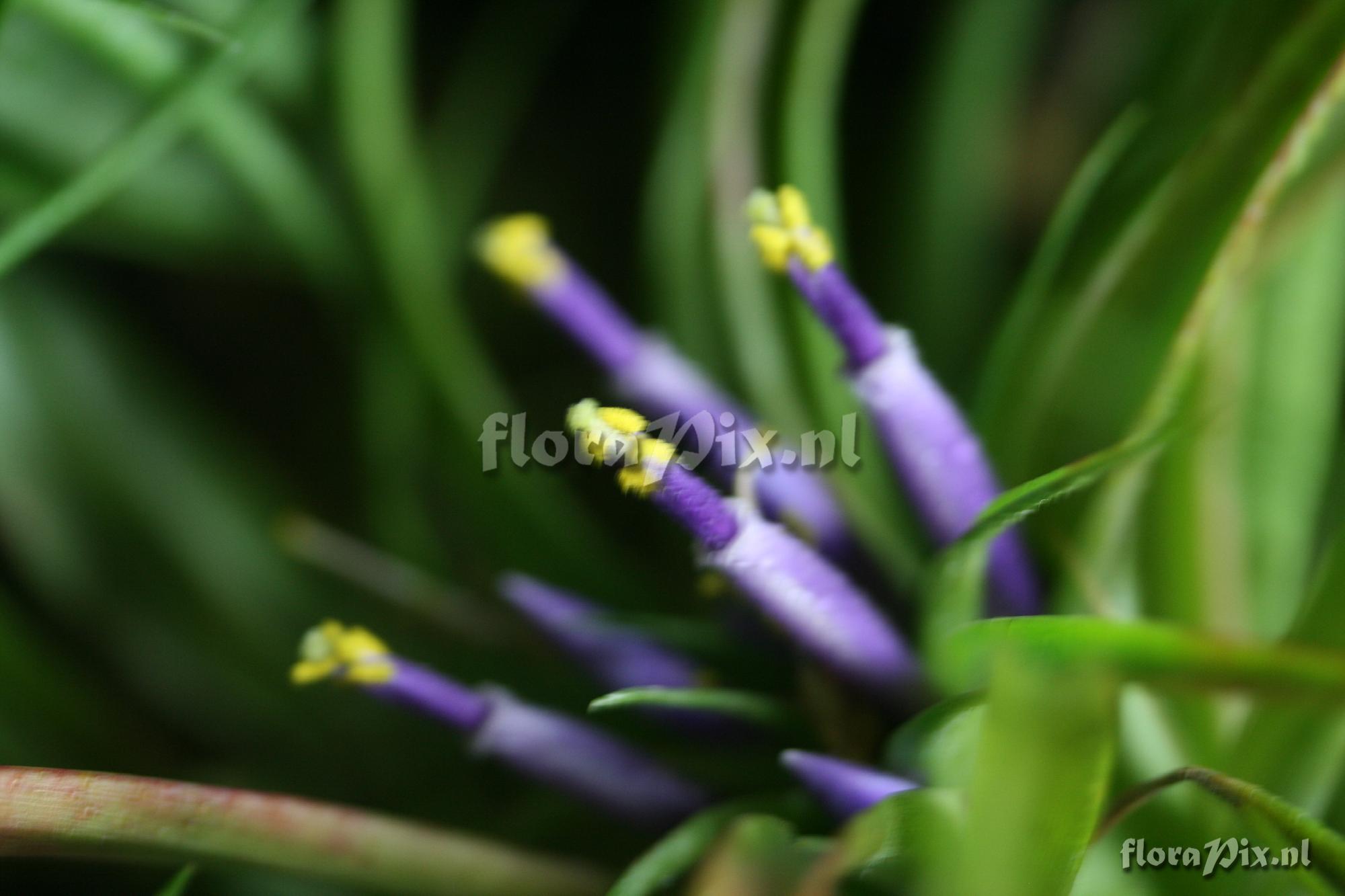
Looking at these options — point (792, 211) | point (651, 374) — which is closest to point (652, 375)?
point (651, 374)

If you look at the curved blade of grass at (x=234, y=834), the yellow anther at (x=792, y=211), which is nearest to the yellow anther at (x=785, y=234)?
the yellow anther at (x=792, y=211)

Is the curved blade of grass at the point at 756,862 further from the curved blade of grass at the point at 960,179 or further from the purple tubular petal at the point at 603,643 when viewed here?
the curved blade of grass at the point at 960,179

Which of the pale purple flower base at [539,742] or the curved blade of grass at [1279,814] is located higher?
the pale purple flower base at [539,742]

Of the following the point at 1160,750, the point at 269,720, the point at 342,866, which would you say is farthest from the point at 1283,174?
the point at 269,720

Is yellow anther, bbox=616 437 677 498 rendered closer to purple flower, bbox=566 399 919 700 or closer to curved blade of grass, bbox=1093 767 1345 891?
purple flower, bbox=566 399 919 700

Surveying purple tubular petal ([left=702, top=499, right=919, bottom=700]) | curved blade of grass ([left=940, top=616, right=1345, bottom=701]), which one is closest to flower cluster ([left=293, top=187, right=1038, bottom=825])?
purple tubular petal ([left=702, top=499, right=919, bottom=700])

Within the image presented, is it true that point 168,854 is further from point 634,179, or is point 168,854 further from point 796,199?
point 634,179
